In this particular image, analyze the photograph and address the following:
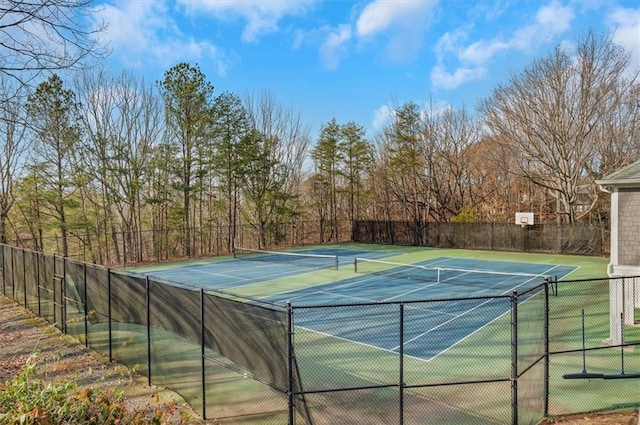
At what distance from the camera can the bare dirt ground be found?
5262 millimetres

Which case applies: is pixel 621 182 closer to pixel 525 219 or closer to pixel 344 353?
pixel 344 353

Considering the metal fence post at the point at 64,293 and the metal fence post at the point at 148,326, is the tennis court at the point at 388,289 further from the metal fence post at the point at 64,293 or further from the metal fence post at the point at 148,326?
the metal fence post at the point at 64,293

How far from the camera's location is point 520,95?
24516 millimetres

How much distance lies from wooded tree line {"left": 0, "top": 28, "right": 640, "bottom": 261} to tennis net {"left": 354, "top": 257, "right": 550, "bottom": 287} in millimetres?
10937

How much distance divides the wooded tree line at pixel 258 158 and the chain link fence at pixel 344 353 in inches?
513

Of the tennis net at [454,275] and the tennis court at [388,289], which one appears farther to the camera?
the tennis net at [454,275]

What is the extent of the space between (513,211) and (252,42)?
71.7ft

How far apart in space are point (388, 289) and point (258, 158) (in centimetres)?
1607

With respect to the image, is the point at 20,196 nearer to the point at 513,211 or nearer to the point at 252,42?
the point at 252,42

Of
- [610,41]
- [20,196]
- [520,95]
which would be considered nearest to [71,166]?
[20,196]

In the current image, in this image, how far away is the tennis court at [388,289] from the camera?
29.7 ft

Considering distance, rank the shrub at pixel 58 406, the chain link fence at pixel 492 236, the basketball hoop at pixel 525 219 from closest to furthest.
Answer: the shrub at pixel 58 406
the chain link fence at pixel 492 236
the basketball hoop at pixel 525 219

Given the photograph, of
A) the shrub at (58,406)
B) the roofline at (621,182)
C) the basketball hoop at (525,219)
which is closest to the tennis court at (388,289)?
the roofline at (621,182)

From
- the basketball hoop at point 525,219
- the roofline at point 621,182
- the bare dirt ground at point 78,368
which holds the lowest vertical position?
the bare dirt ground at point 78,368
